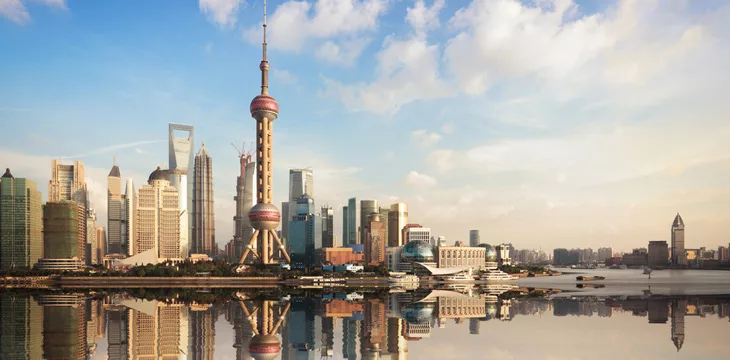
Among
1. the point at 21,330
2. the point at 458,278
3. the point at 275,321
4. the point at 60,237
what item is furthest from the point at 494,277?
the point at 21,330

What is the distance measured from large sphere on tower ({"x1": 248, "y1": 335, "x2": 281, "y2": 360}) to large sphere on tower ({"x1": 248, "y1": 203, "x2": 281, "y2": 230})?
133 m

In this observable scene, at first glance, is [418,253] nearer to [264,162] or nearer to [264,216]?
[264,216]

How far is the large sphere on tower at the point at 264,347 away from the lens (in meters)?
45.7

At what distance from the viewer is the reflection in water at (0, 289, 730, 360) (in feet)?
159

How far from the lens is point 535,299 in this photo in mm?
96188

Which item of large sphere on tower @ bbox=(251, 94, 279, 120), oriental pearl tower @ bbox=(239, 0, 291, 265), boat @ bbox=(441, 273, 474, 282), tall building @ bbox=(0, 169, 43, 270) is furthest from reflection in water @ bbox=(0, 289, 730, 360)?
tall building @ bbox=(0, 169, 43, 270)

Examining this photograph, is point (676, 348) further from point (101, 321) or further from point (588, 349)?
point (101, 321)

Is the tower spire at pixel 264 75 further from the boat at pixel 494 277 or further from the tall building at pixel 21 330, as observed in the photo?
the tall building at pixel 21 330

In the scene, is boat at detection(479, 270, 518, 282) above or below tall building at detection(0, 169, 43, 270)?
below

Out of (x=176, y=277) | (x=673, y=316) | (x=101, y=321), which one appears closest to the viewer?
(x=101, y=321)

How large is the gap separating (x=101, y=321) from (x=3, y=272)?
110930 mm

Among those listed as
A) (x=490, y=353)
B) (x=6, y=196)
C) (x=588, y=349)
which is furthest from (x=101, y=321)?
(x=6, y=196)

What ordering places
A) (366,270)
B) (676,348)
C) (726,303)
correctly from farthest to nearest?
(366,270), (726,303), (676,348)

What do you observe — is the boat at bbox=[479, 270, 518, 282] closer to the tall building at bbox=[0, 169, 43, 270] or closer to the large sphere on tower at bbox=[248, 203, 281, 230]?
the large sphere on tower at bbox=[248, 203, 281, 230]
